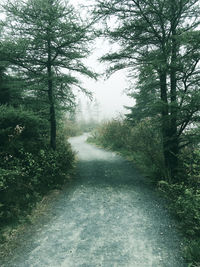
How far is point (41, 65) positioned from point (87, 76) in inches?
83.8

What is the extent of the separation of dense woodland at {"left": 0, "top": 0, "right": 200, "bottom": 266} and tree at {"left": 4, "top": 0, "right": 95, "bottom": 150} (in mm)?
36

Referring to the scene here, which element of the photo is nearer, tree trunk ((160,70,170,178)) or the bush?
the bush

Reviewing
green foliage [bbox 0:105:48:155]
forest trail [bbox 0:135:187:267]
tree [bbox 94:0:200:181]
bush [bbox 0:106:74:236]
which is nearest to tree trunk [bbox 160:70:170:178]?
tree [bbox 94:0:200:181]

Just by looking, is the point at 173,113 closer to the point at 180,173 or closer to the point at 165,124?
the point at 165,124

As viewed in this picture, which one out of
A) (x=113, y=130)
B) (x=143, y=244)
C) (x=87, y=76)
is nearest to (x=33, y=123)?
(x=87, y=76)

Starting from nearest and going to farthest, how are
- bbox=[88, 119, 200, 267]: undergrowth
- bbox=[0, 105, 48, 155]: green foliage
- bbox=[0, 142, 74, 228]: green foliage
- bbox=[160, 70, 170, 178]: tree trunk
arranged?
1. bbox=[88, 119, 200, 267]: undergrowth
2. bbox=[0, 142, 74, 228]: green foliage
3. bbox=[0, 105, 48, 155]: green foliage
4. bbox=[160, 70, 170, 178]: tree trunk

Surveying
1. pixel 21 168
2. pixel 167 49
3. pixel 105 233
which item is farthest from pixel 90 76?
pixel 105 233

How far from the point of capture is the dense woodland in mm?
4703

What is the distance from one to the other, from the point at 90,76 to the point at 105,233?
20.5 feet

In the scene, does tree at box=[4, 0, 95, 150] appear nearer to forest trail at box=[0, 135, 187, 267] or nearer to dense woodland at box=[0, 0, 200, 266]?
dense woodland at box=[0, 0, 200, 266]

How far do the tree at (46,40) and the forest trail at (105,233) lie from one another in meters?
4.14

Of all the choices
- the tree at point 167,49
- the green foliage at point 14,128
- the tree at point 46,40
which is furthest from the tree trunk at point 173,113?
the green foliage at point 14,128

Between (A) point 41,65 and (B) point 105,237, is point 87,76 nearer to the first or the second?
(A) point 41,65

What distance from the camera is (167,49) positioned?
5.08 m
